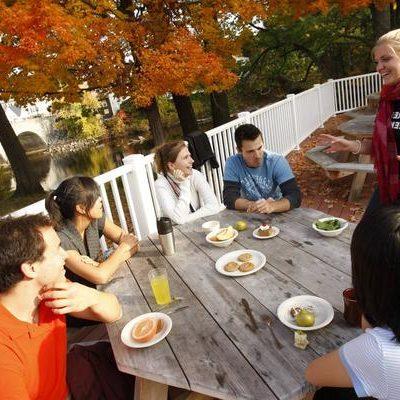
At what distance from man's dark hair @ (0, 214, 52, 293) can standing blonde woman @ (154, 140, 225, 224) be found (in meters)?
1.47

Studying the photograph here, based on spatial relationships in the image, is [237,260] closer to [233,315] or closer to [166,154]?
[233,315]

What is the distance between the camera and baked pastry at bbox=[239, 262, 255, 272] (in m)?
1.81

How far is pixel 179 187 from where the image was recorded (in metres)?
3.09

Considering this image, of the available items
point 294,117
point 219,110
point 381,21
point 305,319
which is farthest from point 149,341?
point 381,21

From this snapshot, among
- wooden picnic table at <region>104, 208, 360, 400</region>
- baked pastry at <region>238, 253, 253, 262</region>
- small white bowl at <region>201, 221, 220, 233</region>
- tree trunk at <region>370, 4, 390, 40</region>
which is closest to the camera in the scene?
wooden picnic table at <region>104, 208, 360, 400</region>

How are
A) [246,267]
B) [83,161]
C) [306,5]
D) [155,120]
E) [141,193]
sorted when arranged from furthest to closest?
[83,161] < [155,120] < [306,5] < [141,193] < [246,267]

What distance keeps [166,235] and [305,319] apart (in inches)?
40.0

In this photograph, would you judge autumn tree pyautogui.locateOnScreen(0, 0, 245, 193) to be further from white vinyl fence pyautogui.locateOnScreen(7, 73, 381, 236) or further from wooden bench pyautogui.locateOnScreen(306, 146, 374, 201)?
wooden bench pyautogui.locateOnScreen(306, 146, 374, 201)

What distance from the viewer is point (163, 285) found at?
1694mm

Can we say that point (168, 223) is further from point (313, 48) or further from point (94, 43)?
point (313, 48)

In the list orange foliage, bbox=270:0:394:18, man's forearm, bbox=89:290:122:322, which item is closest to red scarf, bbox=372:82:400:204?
man's forearm, bbox=89:290:122:322

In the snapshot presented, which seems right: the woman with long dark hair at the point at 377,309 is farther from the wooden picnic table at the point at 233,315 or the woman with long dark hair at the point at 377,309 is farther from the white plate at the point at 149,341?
the white plate at the point at 149,341

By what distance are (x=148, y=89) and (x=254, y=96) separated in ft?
38.1

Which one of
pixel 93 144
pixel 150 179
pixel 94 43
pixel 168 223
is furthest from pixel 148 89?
pixel 93 144
